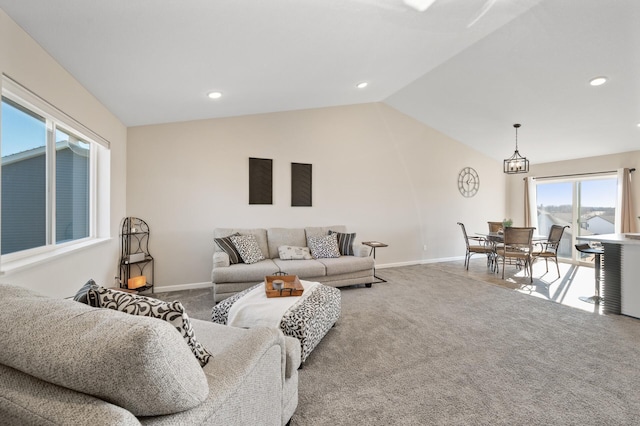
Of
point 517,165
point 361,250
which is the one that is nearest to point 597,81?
point 517,165

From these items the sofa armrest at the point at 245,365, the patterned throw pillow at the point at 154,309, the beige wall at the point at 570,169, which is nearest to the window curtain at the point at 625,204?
the beige wall at the point at 570,169

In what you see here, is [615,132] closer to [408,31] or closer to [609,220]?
[609,220]

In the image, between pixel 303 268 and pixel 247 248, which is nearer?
pixel 303 268

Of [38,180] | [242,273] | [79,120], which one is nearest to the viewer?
[38,180]

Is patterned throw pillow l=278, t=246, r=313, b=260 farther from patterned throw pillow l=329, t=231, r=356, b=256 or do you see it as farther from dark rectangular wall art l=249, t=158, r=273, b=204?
→ dark rectangular wall art l=249, t=158, r=273, b=204

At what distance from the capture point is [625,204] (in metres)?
5.24

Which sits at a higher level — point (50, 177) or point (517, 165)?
point (517, 165)

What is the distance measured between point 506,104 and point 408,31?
2580 mm

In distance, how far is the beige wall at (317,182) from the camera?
410 cm

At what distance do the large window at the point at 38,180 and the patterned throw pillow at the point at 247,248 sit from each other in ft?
5.44

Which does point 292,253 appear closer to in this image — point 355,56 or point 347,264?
point 347,264

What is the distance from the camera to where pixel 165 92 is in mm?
3059

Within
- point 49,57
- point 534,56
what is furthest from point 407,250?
point 49,57

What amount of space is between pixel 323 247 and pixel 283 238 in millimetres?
633
